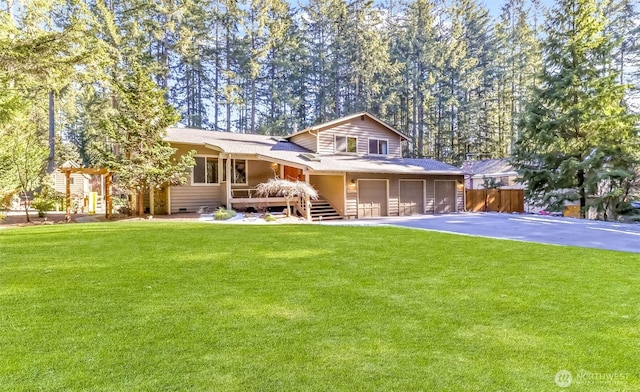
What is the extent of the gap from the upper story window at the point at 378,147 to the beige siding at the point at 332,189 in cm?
414

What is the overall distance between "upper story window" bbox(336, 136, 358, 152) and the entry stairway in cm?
369

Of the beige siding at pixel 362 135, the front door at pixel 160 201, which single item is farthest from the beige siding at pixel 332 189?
the front door at pixel 160 201

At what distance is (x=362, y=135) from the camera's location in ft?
64.8

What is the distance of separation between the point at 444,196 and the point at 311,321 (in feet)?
Result: 58.1

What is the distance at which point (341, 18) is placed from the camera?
103 ft

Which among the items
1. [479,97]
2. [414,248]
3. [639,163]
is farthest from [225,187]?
[479,97]

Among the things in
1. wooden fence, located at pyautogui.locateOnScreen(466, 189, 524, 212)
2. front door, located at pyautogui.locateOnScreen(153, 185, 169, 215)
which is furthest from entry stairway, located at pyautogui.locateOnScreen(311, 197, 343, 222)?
wooden fence, located at pyautogui.locateOnScreen(466, 189, 524, 212)

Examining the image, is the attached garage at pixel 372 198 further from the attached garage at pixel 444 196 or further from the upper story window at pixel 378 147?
the attached garage at pixel 444 196

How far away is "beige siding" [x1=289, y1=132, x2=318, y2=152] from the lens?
61.2 ft

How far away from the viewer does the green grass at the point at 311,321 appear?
2.52 metres

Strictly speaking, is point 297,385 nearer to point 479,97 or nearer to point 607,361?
point 607,361

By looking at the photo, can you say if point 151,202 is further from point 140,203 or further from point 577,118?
point 577,118

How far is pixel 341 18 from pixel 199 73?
12961mm

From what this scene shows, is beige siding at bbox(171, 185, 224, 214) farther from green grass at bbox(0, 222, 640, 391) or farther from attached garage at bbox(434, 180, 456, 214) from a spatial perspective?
attached garage at bbox(434, 180, 456, 214)
